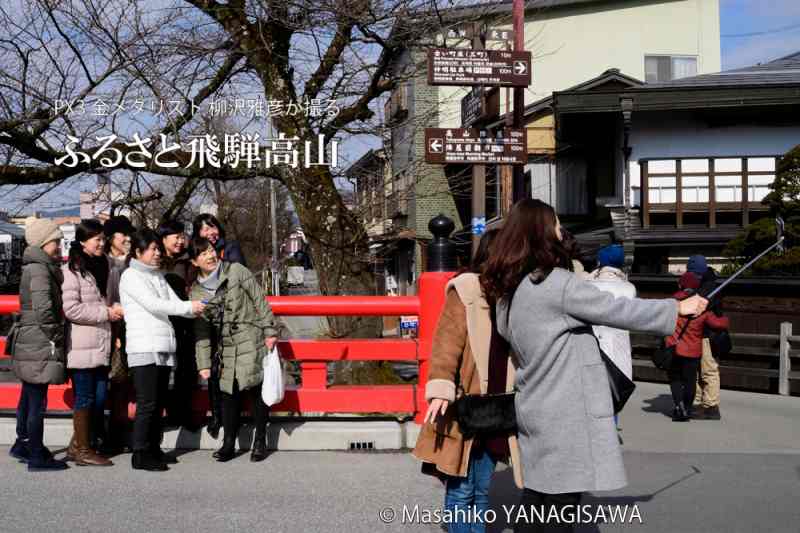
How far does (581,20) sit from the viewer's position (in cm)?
2867

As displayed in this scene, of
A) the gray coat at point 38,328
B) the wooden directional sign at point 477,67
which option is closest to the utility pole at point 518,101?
the wooden directional sign at point 477,67

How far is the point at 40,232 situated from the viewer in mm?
5820

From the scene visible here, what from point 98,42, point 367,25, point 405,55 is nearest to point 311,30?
point 367,25

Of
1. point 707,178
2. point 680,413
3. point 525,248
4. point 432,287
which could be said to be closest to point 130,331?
point 432,287

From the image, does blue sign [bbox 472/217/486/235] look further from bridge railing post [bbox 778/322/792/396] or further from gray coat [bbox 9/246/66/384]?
gray coat [bbox 9/246/66/384]

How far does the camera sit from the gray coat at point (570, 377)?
3.30m

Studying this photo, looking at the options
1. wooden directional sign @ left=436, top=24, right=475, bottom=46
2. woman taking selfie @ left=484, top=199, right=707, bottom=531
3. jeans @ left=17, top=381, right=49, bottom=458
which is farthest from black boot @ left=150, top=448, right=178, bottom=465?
wooden directional sign @ left=436, top=24, right=475, bottom=46

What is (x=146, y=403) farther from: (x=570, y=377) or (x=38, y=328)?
(x=570, y=377)

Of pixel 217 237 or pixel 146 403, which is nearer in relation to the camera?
pixel 146 403

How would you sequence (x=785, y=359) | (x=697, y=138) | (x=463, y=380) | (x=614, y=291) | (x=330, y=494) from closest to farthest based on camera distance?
(x=463, y=380)
(x=330, y=494)
(x=614, y=291)
(x=785, y=359)
(x=697, y=138)

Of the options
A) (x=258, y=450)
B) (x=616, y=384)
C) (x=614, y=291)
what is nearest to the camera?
(x=616, y=384)

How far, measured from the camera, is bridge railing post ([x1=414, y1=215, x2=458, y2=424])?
6.31 m

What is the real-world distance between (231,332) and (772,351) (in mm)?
8002

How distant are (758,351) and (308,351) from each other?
284 inches
